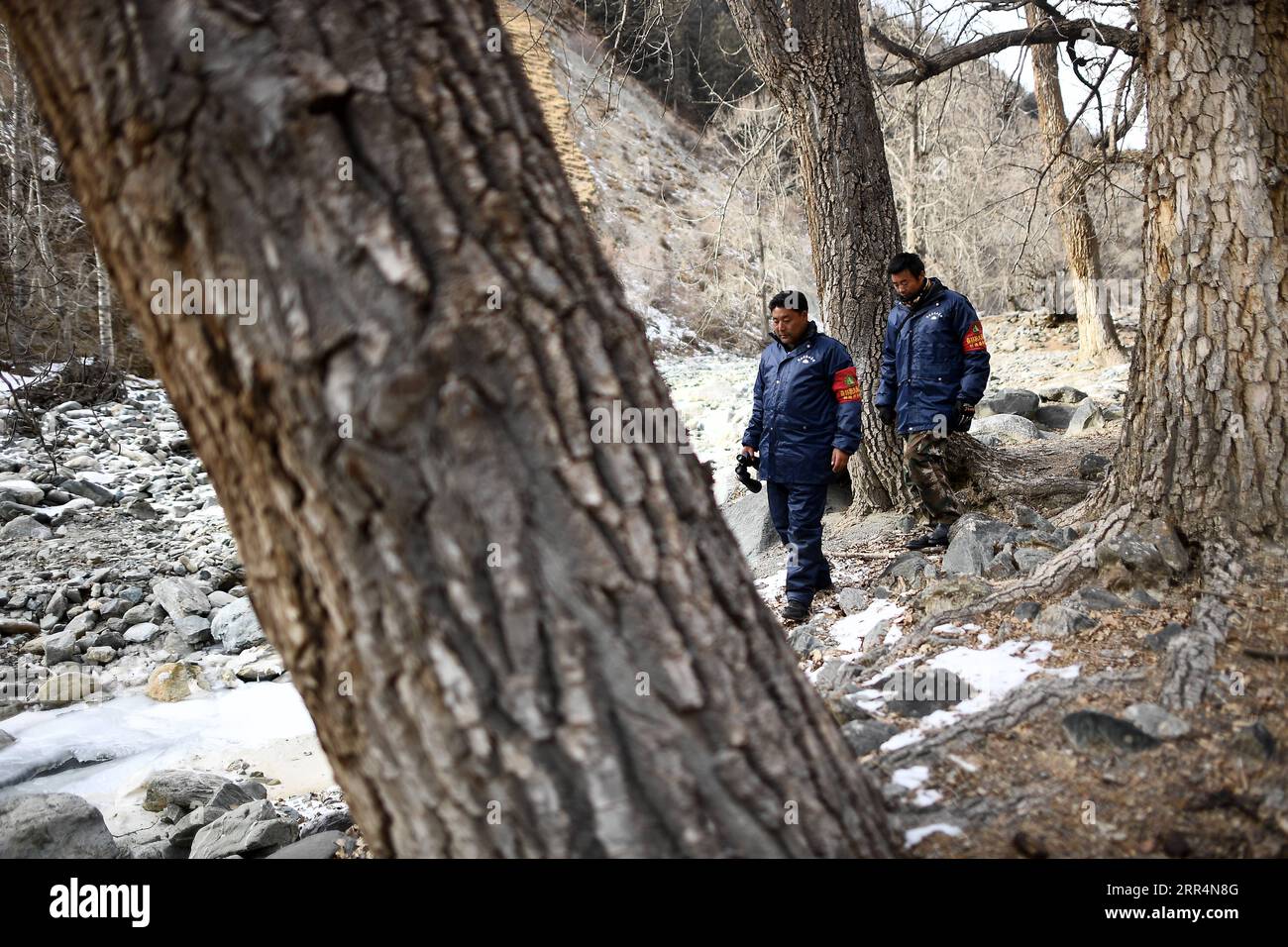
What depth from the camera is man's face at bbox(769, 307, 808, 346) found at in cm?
468

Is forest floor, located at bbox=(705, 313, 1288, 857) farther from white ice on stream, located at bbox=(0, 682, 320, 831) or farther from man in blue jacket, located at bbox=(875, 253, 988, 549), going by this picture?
white ice on stream, located at bbox=(0, 682, 320, 831)

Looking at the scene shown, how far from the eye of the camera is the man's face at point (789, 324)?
4.68m

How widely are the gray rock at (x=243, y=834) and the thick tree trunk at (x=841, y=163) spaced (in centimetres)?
424

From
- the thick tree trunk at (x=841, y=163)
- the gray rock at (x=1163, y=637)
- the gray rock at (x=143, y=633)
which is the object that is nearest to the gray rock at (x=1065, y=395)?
the thick tree trunk at (x=841, y=163)

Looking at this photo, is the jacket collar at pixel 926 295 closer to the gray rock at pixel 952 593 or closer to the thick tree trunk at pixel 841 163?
the thick tree trunk at pixel 841 163

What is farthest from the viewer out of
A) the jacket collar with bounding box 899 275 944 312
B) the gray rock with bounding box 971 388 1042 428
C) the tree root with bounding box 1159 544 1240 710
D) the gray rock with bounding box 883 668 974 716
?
the gray rock with bounding box 971 388 1042 428

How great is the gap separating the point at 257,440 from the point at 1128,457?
344 centimetres

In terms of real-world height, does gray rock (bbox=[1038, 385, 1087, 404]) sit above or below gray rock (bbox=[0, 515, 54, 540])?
above

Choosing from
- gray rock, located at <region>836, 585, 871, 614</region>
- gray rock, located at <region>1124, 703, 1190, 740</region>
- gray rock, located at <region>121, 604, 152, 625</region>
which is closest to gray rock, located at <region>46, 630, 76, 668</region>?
gray rock, located at <region>121, 604, 152, 625</region>

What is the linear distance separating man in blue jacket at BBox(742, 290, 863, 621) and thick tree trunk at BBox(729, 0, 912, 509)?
117 cm

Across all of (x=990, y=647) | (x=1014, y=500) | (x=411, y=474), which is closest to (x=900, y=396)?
(x=1014, y=500)

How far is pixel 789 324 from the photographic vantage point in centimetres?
470

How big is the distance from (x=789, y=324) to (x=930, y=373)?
110 centimetres
